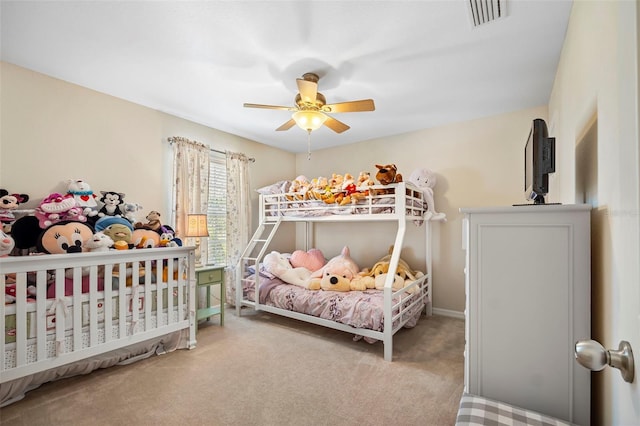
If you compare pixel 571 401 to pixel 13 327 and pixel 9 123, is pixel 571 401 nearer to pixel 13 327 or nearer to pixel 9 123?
pixel 13 327

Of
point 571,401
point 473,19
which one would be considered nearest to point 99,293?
point 571,401

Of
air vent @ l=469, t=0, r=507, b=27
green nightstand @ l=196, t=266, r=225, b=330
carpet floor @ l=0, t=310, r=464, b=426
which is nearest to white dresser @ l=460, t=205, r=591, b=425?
carpet floor @ l=0, t=310, r=464, b=426

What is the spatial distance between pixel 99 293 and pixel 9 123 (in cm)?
153

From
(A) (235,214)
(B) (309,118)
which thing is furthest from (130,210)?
(B) (309,118)

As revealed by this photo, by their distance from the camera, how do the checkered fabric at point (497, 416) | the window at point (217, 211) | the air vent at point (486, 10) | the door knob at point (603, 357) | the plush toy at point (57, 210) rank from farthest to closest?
the window at point (217, 211) → the plush toy at point (57, 210) → the air vent at point (486, 10) → the checkered fabric at point (497, 416) → the door knob at point (603, 357)

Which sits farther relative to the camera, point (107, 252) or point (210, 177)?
point (210, 177)

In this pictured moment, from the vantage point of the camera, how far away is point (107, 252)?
210 cm

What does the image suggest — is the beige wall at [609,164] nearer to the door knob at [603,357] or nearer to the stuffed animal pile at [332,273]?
the door knob at [603,357]

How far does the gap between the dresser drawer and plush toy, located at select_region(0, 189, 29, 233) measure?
147 centimetres

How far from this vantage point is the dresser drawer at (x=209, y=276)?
295 cm

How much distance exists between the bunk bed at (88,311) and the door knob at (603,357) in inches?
103

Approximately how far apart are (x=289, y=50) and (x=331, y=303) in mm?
2208

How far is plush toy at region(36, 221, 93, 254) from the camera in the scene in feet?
6.76

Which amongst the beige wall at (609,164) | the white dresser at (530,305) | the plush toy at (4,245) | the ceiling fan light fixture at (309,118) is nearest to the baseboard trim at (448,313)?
the beige wall at (609,164)
